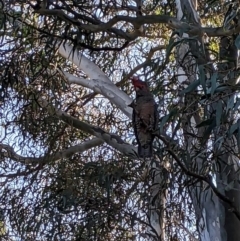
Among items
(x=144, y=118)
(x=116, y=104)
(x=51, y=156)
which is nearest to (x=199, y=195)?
(x=144, y=118)

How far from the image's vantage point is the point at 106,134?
3.63 m

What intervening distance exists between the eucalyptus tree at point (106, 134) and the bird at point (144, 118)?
5 cm

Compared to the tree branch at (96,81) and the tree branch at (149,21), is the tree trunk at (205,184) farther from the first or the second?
the tree branch at (96,81)

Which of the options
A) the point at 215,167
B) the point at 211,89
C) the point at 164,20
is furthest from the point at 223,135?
the point at 164,20

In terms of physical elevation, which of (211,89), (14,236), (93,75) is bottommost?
(211,89)

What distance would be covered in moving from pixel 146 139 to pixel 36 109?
3.44 ft

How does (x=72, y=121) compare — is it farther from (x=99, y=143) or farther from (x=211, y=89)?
(x=211, y=89)

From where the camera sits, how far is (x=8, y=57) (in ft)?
10.5

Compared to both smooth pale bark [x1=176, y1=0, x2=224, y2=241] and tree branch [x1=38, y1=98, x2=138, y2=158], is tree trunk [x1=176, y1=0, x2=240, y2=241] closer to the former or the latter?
smooth pale bark [x1=176, y1=0, x2=224, y2=241]

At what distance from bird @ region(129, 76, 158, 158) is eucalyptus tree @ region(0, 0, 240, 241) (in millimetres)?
53

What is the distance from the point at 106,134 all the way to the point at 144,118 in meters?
1.21

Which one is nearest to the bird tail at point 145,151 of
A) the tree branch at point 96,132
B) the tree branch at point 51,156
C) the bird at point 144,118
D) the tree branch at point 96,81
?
the bird at point 144,118

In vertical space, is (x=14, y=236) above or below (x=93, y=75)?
below

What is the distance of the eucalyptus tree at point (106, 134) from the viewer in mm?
2646
